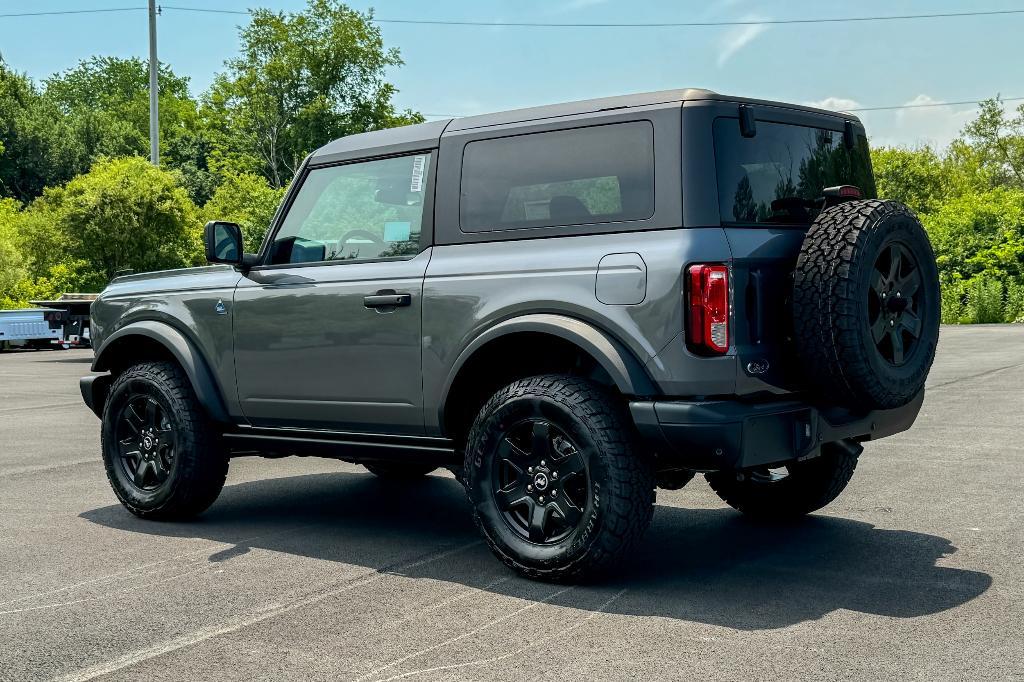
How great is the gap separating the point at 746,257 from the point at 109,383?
425 centimetres

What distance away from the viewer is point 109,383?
7.22m

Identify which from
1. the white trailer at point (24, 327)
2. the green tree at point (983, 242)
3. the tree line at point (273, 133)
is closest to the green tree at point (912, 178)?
the tree line at point (273, 133)

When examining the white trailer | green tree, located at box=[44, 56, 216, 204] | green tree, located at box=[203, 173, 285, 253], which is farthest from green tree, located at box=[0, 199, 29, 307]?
green tree, located at box=[44, 56, 216, 204]

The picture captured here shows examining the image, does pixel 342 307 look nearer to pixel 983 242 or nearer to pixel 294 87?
pixel 983 242

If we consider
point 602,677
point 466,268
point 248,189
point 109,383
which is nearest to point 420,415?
point 466,268

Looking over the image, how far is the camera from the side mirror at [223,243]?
20.4 feet

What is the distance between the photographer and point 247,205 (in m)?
51.2

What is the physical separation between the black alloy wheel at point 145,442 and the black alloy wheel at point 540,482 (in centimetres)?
229

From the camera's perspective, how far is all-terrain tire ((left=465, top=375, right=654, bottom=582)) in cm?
488

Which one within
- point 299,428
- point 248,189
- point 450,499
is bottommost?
point 450,499

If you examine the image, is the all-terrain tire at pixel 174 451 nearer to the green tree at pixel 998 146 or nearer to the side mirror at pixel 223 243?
the side mirror at pixel 223 243

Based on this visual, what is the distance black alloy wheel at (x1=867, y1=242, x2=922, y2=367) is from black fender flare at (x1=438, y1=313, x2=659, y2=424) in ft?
3.31

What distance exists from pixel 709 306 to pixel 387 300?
169 cm

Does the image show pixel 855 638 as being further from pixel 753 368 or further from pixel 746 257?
pixel 746 257
